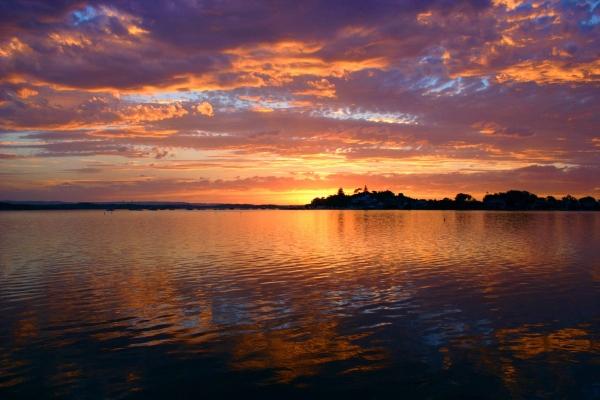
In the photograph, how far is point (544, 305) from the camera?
2209 cm

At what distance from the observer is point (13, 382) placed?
13.0 meters

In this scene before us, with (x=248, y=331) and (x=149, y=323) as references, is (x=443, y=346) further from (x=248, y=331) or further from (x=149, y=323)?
(x=149, y=323)

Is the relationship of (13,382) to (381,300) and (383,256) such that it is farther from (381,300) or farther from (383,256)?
(383,256)

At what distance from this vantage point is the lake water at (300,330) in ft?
42.5

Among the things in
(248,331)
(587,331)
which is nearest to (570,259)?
(587,331)

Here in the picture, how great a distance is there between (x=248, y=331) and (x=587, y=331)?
13.9 meters

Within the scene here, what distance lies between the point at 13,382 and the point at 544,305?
75.3ft

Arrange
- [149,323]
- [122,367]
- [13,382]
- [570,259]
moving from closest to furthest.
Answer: [13,382] → [122,367] → [149,323] → [570,259]

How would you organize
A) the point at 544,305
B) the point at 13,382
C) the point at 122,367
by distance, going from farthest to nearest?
the point at 544,305 → the point at 122,367 → the point at 13,382

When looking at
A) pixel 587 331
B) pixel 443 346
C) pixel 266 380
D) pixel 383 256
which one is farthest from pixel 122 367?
pixel 383 256

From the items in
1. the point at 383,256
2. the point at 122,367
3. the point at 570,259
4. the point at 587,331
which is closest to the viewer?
the point at 122,367

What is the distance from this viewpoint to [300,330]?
18.1 m

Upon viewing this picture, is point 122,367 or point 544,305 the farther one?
point 544,305

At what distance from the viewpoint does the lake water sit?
1295 centimetres
